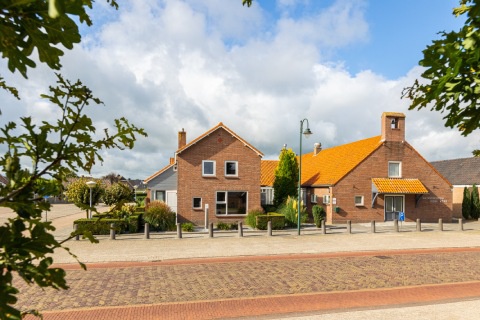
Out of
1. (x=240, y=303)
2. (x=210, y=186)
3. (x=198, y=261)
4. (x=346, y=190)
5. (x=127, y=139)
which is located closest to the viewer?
(x=127, y=139)

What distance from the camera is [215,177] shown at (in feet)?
79.8

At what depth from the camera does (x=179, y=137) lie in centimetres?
2702

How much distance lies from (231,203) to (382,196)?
11885 mm

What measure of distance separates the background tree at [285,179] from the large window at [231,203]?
3826 millimetres

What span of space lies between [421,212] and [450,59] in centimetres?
2756

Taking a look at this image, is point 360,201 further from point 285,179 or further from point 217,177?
point 217,177

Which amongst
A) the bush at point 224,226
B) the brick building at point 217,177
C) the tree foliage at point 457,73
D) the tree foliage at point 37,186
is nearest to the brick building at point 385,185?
the brick building at point 217,177

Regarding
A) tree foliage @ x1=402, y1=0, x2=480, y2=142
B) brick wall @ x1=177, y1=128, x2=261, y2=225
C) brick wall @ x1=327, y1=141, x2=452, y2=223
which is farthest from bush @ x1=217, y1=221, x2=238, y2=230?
tree foliage @ x1=402, y1=0, x2=480, y2=142

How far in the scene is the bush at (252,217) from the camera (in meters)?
22.5

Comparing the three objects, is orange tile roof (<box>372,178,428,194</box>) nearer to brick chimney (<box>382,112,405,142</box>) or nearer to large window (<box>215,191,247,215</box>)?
brick chimney (<box>382,112,405,142</box>)

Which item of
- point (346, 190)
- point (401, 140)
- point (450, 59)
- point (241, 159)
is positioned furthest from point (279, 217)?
point (450, 59)

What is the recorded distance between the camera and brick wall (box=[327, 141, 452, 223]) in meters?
26.0

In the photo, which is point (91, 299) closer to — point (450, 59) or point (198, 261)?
point (198, 261)

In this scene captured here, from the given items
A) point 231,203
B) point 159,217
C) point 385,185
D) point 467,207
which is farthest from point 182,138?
point 467,207
